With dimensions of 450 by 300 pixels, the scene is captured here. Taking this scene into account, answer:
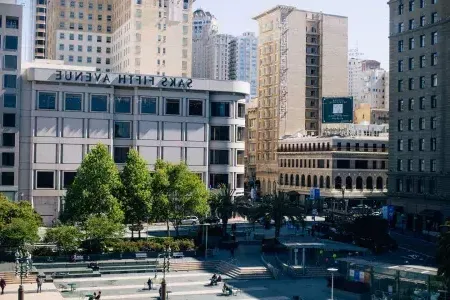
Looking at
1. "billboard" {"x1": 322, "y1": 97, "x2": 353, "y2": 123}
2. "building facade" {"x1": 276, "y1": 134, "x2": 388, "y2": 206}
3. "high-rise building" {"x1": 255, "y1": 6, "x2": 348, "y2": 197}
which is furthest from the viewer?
"high-rise building" {"x1": 255, "y1": 6, "x2": 348, "y2": 197}

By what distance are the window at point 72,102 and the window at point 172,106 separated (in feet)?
43.7

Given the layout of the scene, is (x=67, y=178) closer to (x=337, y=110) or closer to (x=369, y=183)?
(x=337, y=110)

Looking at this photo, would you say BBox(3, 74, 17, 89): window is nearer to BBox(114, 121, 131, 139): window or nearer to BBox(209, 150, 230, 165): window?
BBox(114, 121, 131, 139): window

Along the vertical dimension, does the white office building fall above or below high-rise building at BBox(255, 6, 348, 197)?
below

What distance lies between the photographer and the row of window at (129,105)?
93.9 meters

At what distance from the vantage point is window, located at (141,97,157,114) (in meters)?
99.0

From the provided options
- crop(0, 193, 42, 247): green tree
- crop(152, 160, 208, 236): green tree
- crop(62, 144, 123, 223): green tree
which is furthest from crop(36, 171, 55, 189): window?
crop(0, 193, 42, 247): green tree

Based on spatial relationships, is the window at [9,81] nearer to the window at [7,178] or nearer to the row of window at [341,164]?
the window at [7,178]

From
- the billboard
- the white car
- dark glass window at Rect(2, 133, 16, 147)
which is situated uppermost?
the billboard

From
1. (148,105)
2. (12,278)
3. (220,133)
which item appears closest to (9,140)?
(148,105)

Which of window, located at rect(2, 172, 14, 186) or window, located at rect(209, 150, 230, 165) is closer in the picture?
window, located at rect(2, 172, 14, 186)

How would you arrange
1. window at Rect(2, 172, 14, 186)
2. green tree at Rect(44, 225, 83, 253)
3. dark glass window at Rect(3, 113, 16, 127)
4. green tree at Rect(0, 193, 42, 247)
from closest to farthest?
1. green tree at Rect(0, 193, 42, 247)
2. green tree at Rect(44, 225, 83, 253)
3. window at Rect(2, 172, 14, 186)
4. dark glass window at Rect(3, 113, 16, 127)

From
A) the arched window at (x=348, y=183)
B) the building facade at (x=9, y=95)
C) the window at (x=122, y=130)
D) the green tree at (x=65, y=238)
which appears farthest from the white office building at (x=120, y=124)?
the arched window at (x=348, y=183)

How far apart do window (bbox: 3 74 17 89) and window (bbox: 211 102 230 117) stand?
3013 centimetres
